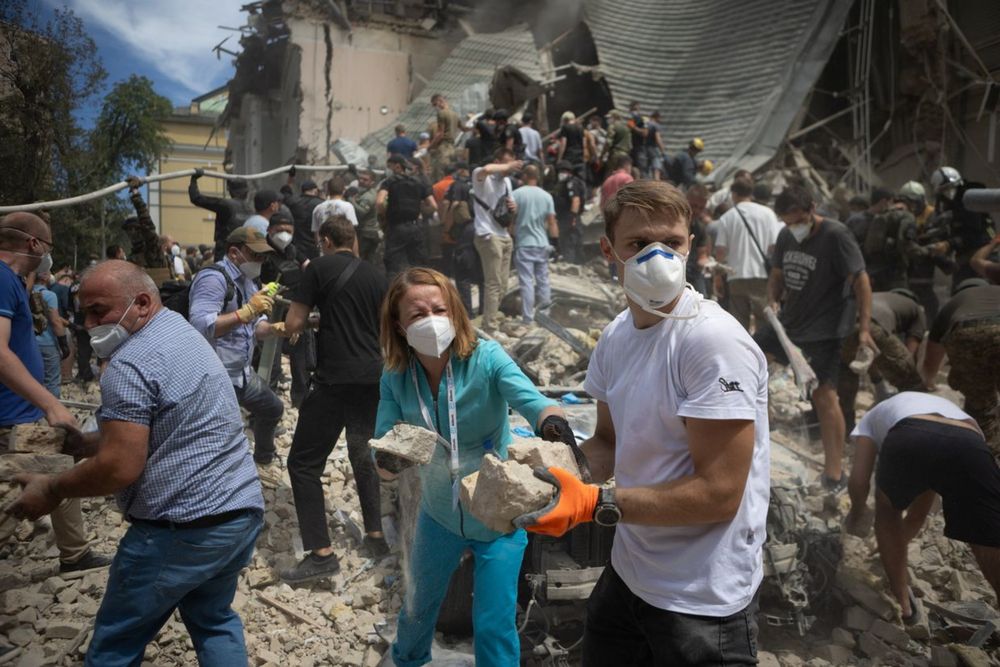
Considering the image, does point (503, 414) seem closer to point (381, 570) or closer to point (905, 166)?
point (381, 570)

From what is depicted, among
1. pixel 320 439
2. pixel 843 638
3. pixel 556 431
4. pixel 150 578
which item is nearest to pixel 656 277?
pixel 556 431

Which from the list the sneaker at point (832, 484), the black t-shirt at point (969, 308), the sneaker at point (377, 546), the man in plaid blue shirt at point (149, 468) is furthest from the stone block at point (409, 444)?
the sneaker at point (832, 484)

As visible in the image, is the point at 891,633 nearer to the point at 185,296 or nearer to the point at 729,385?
the point at 729,385

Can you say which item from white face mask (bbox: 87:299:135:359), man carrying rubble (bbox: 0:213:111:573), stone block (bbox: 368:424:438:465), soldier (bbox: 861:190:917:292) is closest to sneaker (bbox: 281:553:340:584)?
man carrying rubble (bbox: 0:213:111:573)

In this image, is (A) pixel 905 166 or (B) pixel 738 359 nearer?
(B) pixel 738 359

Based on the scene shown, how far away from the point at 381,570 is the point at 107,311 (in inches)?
104

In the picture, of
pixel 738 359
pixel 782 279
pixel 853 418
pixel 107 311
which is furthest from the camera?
pixel 853 418

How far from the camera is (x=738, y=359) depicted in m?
1.73

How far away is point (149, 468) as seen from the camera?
2400 mm

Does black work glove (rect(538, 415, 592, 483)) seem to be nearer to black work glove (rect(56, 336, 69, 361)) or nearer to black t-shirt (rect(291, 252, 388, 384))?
black t-shirt (rect(291, 252, 388, 384))

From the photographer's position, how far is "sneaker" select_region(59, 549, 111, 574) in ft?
13.4

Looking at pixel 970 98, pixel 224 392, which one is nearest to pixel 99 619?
pixel 224 392

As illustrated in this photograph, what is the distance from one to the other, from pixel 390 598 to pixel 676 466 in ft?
9.62

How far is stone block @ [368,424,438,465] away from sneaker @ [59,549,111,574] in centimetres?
269
